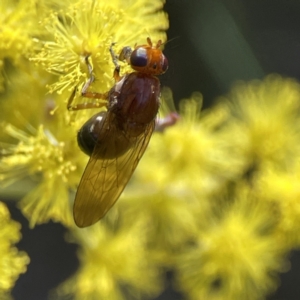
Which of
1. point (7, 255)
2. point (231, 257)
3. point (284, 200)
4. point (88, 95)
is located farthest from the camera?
point (231, 257)

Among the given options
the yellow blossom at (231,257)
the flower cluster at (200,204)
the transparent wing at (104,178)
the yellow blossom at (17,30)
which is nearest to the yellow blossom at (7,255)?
the flower cluster at (200,204)

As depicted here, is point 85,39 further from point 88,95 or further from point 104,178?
point 104,178

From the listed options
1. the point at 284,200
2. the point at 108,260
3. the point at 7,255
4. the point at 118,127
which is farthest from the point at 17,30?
the point at 284,200

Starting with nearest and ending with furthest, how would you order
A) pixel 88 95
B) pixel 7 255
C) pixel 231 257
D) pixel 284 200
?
pixel 88 95 → pixel 7 255 → pixel 284 200 → pixel 231 257

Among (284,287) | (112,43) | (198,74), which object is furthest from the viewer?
(284,287)

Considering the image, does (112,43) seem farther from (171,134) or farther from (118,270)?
(118,270)

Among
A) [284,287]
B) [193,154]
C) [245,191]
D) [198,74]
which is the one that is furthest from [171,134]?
[284,287]

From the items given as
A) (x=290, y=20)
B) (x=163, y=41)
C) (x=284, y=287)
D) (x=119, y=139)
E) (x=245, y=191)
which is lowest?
(x=284, y=287)
